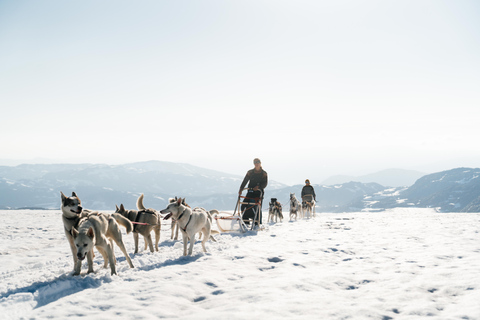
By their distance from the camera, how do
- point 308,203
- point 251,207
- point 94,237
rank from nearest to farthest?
point 94,237, point 251,207, point 308,203

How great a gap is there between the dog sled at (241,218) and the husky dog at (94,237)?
4685mm

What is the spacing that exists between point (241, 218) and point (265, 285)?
5.88 meters

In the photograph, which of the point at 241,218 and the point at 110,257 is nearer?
the point at 110,257

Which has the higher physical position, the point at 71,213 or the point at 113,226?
the point at 71,213

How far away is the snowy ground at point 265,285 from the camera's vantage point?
393 centimetres

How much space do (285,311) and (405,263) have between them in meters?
4.01

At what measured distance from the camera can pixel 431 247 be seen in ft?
26.7

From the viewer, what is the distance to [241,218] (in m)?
10.8

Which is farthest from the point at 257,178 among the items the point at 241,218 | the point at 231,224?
the point at 231,224

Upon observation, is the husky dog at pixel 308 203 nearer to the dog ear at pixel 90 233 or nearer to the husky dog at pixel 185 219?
the husky dog at pixel 185 219

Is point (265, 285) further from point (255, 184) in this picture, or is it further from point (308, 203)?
point (308, 203)

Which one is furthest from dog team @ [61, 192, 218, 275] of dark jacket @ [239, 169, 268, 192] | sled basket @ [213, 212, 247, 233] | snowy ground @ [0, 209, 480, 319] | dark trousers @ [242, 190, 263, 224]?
dark jacket @ [239, 169, 268, 192]

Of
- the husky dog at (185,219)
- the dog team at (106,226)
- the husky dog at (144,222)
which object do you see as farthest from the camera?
the husky dog at (144,222)

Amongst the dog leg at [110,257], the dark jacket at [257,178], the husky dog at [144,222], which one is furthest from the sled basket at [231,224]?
the dog leg at [110,257]
